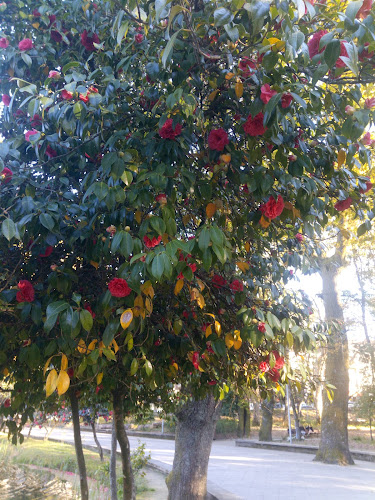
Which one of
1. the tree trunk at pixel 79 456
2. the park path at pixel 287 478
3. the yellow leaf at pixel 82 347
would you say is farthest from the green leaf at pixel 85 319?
the park path at pixel 287 478

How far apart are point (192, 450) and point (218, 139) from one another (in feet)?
14.2

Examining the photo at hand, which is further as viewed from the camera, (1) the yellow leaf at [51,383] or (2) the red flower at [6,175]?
(2) the red flower at [6,175]

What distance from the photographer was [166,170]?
183 cm

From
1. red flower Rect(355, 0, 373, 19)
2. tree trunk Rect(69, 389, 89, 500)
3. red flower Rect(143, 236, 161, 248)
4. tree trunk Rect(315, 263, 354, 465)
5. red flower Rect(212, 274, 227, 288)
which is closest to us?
red flower Rect(355, 0, 373, 19)

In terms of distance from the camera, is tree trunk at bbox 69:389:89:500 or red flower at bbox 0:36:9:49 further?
tree trunk at bbox 69:389:89:500

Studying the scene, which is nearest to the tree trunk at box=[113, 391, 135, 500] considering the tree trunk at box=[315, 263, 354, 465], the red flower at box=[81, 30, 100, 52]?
the red flower at box=[81, 30, 100, 52]

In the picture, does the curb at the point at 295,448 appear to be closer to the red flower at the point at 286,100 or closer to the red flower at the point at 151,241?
the red flower at the point at 151,241

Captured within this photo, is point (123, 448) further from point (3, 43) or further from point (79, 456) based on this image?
point (3, 43)

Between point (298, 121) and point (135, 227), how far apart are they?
947 mm

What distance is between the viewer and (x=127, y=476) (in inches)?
129

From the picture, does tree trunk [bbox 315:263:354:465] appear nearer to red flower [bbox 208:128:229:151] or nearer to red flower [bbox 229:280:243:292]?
red flower [bbox 229:280:243:292]

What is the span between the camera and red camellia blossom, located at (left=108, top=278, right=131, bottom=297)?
5.44ft

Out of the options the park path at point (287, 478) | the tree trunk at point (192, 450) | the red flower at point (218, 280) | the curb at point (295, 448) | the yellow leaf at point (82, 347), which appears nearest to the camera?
the yellow leaf at point (82, 347)

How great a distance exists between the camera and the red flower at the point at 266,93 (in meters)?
1.59
